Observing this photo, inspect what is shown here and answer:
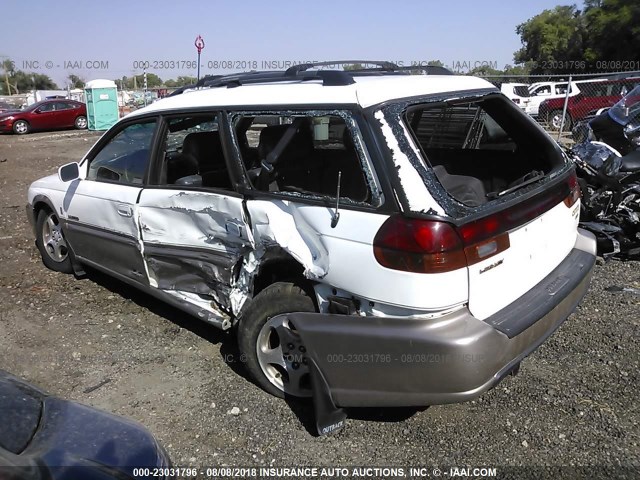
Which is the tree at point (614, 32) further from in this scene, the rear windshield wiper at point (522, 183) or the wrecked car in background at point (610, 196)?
the rear windshield wiper at point (522, 183)

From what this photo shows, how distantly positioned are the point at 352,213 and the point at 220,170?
4.41 feet

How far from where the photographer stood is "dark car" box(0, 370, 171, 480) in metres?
1.73

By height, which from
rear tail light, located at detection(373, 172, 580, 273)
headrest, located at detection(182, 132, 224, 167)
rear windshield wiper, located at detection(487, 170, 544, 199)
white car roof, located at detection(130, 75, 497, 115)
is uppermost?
white car roof, located at detection(130, 75, 497, 115)

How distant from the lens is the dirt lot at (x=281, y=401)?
2.71 meters

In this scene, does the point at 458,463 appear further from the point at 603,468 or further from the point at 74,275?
the point at 74,275

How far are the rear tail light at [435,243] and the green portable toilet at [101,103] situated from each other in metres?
21.8

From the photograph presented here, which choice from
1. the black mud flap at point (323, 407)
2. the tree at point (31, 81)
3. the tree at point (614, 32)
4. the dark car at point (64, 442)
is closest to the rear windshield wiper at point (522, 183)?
the black mud flap at point (323, 407)

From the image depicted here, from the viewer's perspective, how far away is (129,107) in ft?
84.1

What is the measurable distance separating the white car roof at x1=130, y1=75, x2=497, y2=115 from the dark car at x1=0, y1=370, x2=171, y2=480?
69.8 inches

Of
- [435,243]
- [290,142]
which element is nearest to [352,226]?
[435,243]

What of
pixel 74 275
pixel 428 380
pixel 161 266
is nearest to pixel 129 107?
pixel 74 275

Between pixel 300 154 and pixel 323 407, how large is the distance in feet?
5.06

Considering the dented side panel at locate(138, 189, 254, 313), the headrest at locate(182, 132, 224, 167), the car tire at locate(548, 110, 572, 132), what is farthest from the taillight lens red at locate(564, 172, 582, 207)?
the car tire at locate(548, 110, 572, 132)

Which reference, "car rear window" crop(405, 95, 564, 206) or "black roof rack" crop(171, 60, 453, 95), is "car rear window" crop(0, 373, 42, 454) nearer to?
"black roof rack" crop(171, 60, 453, 95)
